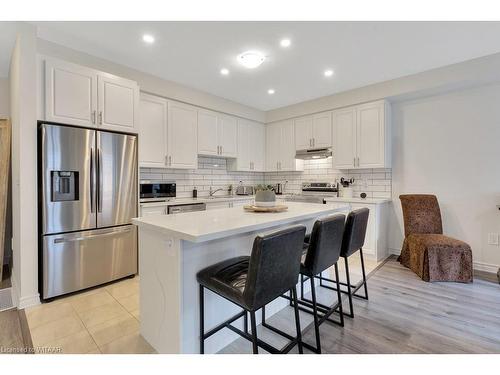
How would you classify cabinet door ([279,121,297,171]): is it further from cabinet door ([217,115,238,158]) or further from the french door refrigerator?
the french door refrigerator

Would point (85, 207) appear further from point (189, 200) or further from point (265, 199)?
point (265, 199)

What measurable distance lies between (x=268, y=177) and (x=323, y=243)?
4046 millimetres

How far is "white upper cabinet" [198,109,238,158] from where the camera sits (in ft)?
13.8

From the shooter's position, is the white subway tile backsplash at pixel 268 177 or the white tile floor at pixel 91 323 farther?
the white subway tile backsplash at pixel 268 177

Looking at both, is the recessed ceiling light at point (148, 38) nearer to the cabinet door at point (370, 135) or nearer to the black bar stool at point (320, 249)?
the black bar stool at point (320, 249)

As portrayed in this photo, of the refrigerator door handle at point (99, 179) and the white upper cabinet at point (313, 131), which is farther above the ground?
the white upper cabinet at point (313, 131)

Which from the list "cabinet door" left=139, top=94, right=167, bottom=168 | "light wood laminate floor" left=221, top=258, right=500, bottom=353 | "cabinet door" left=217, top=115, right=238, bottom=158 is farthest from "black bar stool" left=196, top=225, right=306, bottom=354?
"cabinet door" left=217, top=115, right=238, bottom=158

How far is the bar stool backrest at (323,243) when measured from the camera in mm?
1710

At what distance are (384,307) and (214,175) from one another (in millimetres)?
3444

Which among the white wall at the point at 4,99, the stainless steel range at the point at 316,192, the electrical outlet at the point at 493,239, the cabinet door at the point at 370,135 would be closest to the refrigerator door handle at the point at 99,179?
the white wall at the point at 4,99

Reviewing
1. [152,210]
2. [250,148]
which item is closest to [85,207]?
[152,210]

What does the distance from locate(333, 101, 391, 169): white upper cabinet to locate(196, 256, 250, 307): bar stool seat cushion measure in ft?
10.0

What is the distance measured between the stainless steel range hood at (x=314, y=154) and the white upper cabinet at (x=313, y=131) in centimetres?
7
